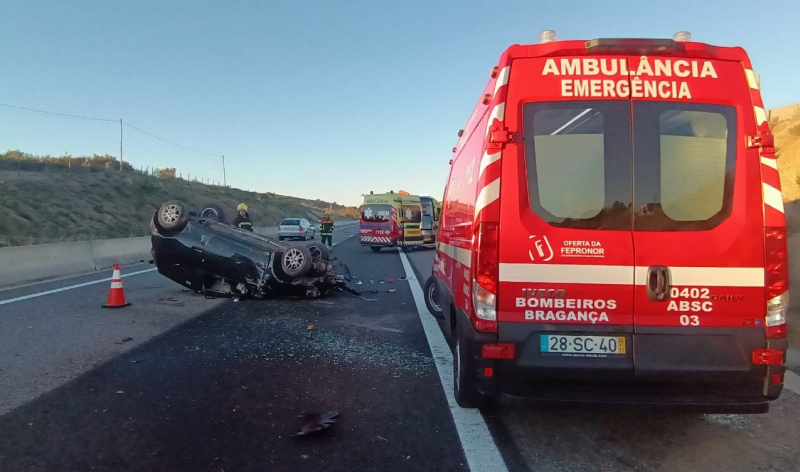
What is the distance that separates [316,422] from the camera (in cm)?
446

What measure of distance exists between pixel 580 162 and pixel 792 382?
3415 mm

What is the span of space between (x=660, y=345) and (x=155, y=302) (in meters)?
8.82

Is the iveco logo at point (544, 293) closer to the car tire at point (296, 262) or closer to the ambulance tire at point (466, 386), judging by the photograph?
the ambulance tire at point (466, 386)

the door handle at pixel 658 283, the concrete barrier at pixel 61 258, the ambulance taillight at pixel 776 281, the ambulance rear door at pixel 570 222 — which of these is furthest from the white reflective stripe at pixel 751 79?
the concrete barrier at pixel 61 258

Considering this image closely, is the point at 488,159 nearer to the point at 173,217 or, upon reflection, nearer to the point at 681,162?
the point at 681,162

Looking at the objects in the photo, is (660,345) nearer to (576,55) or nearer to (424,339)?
(576,55)

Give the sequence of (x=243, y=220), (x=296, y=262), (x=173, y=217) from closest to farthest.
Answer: (x=296, y=262), (x=173, y=217), (x=243, y=220)

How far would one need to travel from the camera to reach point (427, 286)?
30.4ft

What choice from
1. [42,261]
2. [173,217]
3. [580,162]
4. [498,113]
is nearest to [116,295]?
[173,217]

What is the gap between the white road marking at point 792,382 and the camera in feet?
17.2

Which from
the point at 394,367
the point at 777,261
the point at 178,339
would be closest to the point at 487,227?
the point at 777,261

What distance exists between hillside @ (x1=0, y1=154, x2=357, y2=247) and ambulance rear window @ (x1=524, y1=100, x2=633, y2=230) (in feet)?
96.4

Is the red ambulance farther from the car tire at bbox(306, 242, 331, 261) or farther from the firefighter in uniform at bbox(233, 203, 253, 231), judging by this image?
the firefighter in uniform at bbox(233, 203, 253, 231)

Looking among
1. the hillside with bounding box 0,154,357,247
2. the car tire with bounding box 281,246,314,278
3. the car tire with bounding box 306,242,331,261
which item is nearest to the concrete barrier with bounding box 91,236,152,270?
the car tire with bounding box 306,242,331,261
